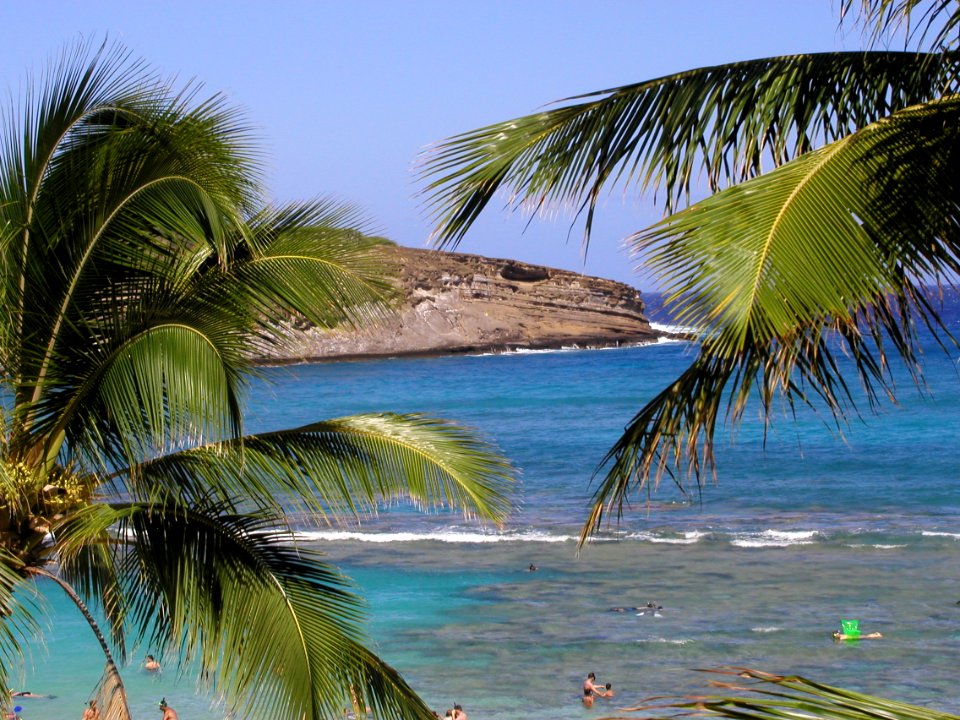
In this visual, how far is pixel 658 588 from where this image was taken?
876 inches

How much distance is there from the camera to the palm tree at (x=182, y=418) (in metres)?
6.26

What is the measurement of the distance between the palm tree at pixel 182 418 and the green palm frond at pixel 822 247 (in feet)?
10.9

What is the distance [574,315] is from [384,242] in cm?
8373

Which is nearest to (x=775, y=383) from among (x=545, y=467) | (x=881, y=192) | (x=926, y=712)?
(x=881, y=192)

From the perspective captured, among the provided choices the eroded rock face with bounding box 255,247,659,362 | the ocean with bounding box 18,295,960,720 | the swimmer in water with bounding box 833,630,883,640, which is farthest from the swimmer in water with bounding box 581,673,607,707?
the eroded rock face with bounding box 255,247,659,362

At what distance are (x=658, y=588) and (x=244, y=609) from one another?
1674 centimetres

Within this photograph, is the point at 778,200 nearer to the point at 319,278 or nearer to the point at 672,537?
the point at 319,278

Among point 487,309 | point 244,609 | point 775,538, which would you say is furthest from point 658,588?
point 487,309

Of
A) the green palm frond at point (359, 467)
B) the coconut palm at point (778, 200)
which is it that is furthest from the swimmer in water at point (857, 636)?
the coconut palm at point (778, 200)

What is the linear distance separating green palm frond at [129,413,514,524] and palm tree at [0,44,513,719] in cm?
1

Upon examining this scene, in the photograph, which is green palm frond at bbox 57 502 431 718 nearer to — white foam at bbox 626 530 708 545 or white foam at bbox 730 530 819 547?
white foam at bbox 626 530 708 545

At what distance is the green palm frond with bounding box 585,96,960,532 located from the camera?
3.10m

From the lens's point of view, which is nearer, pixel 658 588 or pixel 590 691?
pixel 590 691

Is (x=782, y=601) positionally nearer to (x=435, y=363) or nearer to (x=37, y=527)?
(x=37, y=527)
